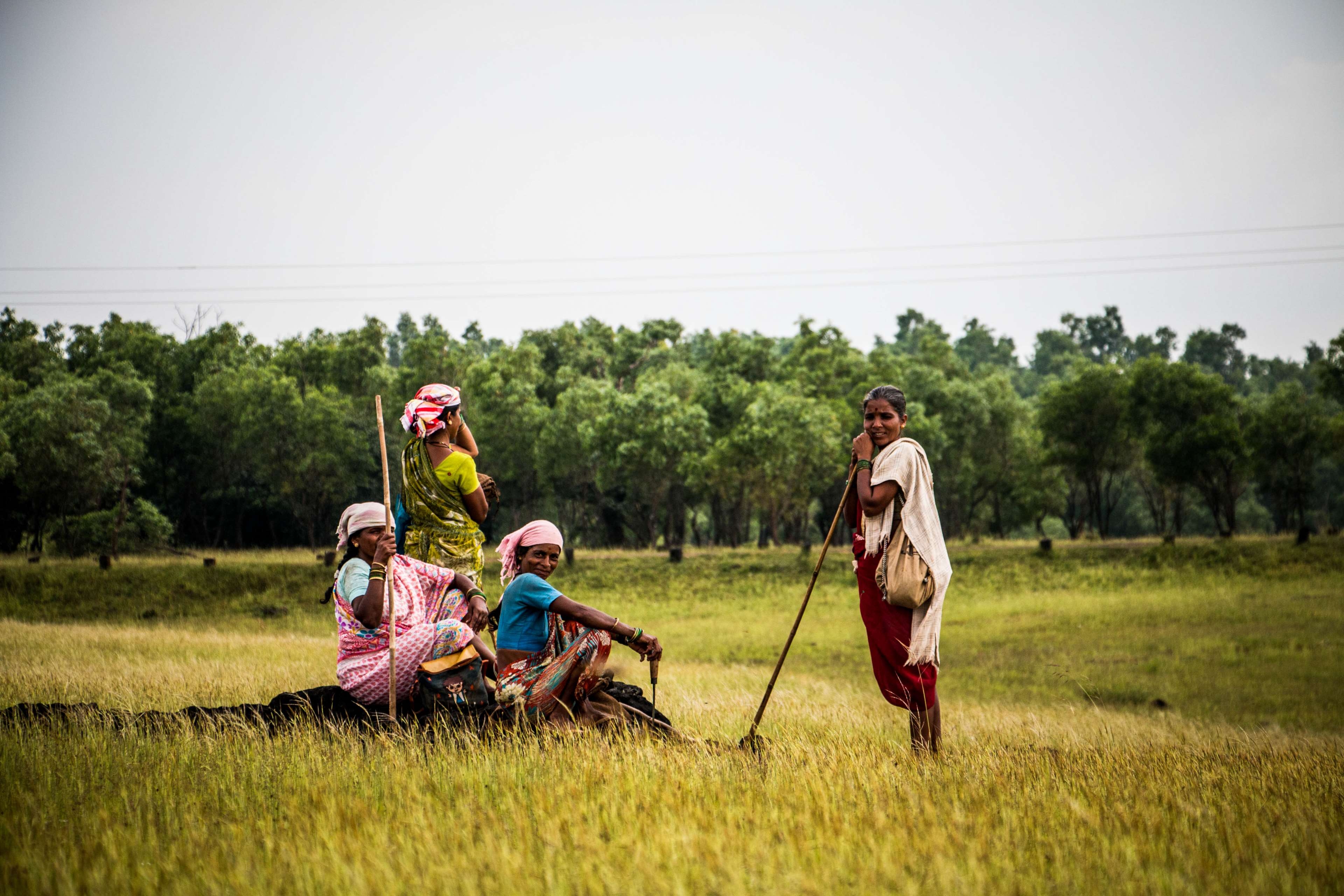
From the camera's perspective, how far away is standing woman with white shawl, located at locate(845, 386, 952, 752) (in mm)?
6164

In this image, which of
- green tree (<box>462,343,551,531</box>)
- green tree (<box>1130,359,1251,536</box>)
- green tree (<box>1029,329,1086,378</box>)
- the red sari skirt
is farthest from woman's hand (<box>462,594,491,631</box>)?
green tree (<box>1029,329,1086,378</box>)

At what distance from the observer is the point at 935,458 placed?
58406mm

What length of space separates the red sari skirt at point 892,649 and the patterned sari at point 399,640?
2861mm

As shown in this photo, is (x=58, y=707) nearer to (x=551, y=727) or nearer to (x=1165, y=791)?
(x=551, y=727)

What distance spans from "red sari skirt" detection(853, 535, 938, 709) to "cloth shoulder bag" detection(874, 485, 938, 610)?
6cm

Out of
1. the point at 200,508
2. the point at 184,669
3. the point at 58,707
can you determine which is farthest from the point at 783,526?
the point at 58,707

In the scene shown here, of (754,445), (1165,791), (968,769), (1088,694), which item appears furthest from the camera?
(754,445)

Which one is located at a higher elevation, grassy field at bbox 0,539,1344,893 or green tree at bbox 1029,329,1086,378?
green tree at bbox 1029,329,1086,378

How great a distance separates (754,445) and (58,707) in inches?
1587

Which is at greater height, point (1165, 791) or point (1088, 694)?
point (1165, 791)

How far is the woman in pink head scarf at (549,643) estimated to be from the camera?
6285 millimetres

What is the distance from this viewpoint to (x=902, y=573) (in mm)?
6168

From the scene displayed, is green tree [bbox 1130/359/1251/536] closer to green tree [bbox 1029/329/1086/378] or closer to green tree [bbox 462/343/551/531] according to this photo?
green tree [bbox 462/343/551/531]

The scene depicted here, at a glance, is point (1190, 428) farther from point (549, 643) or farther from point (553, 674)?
point (553, 674)
